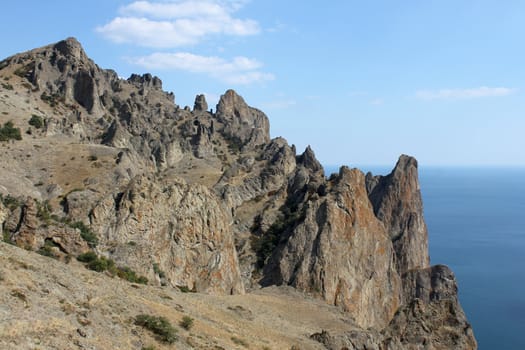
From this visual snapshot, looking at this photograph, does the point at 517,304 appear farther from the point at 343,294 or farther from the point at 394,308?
the point at 343,294

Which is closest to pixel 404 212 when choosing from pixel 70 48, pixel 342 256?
pixel 342 256

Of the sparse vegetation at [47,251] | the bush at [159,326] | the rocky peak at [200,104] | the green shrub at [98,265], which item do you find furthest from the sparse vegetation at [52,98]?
the bush at [159,326]

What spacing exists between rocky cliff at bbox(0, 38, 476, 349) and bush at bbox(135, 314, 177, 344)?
8.31 meters

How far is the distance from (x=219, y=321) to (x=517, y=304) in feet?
337

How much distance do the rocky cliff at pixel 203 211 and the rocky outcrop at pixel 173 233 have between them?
0.10 metres

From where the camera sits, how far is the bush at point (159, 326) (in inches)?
832

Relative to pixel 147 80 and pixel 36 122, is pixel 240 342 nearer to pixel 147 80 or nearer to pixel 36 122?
pixel 36 122

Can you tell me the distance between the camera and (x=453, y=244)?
16850cm

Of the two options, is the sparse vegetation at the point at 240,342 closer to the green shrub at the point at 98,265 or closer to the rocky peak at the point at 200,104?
the green shrub at the point at 98,265

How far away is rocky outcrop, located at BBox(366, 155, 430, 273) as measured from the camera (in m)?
83.2

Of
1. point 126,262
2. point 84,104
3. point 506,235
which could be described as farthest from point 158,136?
point 506,235

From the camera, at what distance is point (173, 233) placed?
41.5 meters

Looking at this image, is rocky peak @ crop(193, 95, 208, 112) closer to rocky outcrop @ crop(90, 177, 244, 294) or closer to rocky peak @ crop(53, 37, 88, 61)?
rocky peak @ crop(53, 37, 88, 61)

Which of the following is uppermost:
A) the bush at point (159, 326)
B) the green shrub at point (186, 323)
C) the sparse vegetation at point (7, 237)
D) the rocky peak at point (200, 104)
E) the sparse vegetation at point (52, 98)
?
the rocky peak at point (200, 104)
